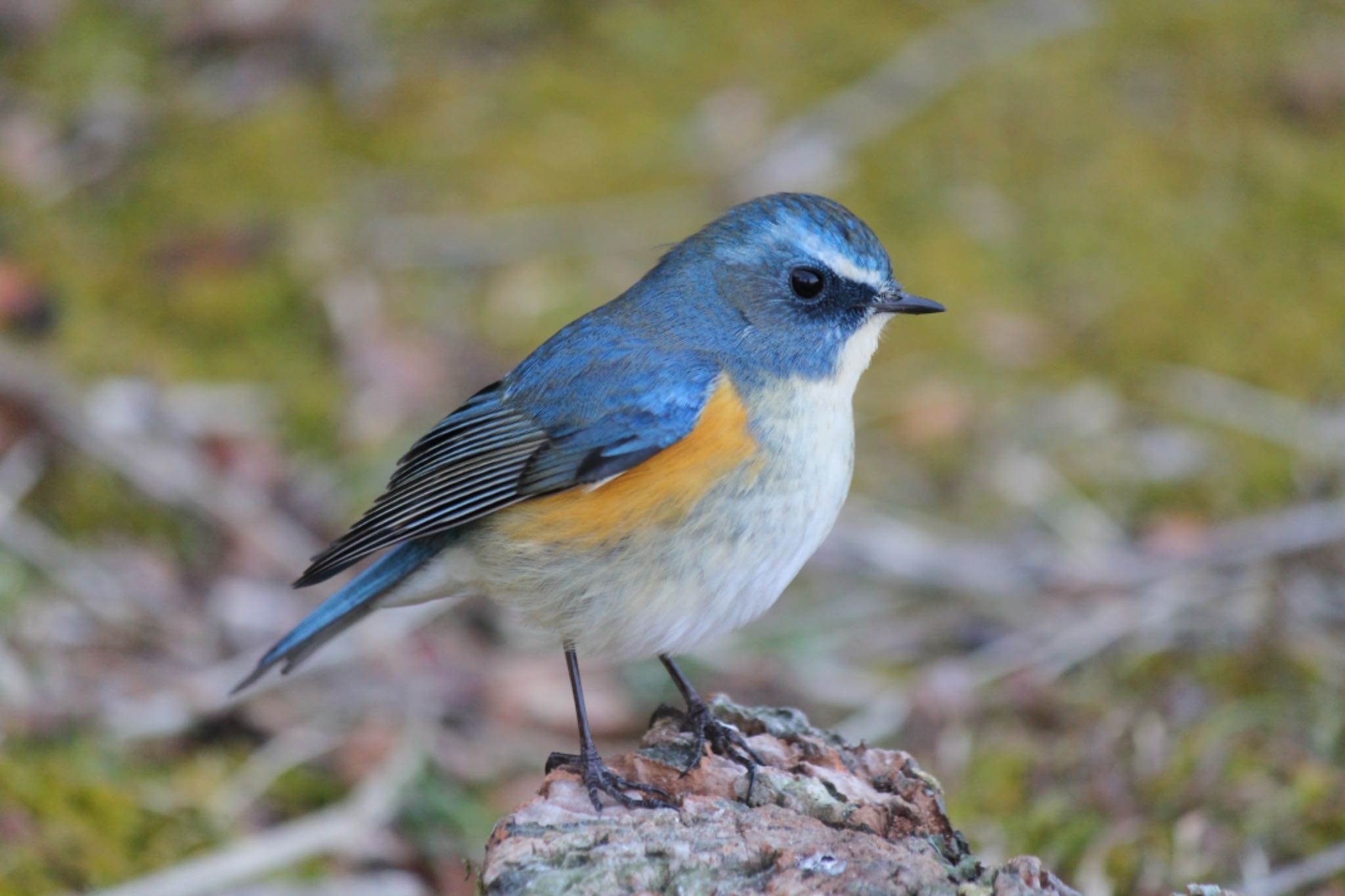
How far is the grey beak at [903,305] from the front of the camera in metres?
3.85

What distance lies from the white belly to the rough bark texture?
1.11ft

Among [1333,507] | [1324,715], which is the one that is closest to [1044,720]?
[1324,715]

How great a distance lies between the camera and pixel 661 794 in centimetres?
335

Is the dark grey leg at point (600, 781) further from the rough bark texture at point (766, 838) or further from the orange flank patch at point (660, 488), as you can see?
the orange flank patch at point (660, 488)

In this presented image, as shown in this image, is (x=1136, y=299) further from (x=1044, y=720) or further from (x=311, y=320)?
(x=311, y=320)

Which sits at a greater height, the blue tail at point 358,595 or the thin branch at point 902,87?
the thin branch at point 902,87

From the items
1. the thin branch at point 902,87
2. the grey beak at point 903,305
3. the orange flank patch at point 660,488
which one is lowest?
the orange flank patch at point 660,488

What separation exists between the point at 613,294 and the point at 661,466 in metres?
3.30

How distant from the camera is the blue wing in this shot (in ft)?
12.1

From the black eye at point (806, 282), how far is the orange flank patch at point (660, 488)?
0.37 meters

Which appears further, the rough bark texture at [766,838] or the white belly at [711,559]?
the white belly at [711,559]

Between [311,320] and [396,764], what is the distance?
257 cm

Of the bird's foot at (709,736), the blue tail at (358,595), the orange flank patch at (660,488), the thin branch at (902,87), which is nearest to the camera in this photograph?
the bird's foot at (709,736)

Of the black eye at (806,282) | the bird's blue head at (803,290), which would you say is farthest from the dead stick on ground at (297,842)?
the black eye at (806,282)
